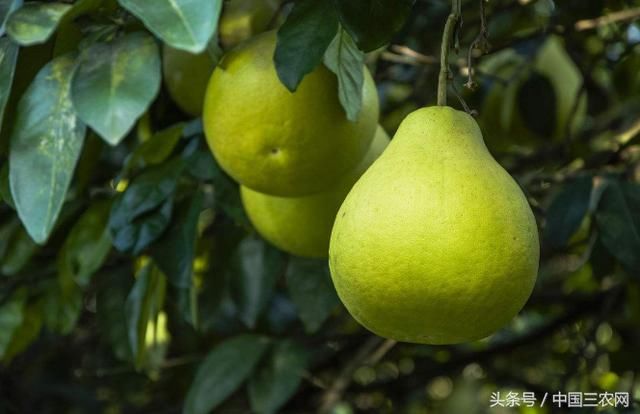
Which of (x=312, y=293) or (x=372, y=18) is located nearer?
(x=372, y=18)

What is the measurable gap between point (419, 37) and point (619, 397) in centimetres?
95

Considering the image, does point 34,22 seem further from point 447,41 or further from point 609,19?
point 609,19

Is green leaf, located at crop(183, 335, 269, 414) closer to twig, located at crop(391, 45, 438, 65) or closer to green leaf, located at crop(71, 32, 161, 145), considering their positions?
twig, located at crop(391, 45, 438, 65)

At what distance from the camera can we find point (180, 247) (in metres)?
1.42

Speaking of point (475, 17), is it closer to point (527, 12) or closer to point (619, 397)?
point (527, 12)

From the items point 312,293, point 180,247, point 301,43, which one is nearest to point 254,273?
point 312,293

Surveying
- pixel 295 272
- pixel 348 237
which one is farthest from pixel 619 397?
pixel 348 237

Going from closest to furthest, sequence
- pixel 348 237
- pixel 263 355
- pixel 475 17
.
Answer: pixel 348 237 → pixel 263 355 → pixel 475 17

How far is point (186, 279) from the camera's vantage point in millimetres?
1396

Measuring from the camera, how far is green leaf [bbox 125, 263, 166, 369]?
1500mm

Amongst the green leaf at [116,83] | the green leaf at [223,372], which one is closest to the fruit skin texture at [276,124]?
the green leaf at [116,83]

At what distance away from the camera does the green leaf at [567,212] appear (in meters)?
1.54

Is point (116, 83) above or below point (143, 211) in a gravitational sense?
above

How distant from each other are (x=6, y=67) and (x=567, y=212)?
92 cm
